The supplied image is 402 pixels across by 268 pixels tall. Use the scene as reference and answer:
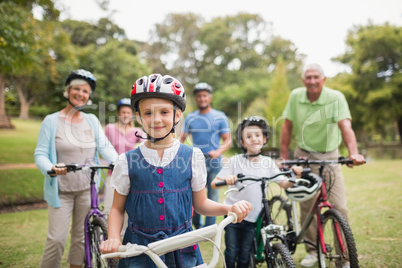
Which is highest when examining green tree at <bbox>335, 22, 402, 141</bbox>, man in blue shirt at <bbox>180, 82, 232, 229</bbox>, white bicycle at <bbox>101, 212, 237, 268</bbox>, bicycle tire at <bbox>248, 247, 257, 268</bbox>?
green tree at <bbox>335, 22, 402, 141</bbox>

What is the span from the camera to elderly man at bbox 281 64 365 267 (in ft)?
12.5

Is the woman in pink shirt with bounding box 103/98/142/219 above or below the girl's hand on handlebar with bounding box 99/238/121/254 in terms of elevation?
above

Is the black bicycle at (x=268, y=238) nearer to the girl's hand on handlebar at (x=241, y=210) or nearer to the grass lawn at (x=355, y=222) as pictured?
the grass lawn at (x=355, y=222)

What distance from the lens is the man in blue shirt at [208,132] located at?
519 cm

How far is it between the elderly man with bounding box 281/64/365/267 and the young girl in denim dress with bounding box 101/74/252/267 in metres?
2.49

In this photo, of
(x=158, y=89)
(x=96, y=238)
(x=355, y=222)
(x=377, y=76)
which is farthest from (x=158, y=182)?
(x=377, y=76)

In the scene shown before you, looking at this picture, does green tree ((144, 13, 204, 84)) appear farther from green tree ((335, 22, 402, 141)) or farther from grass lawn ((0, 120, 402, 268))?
grass lawn ((0, 120, 402, 268))

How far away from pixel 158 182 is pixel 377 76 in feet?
95.3

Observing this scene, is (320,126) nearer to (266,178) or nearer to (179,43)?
(266,178)

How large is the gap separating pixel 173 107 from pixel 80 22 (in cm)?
3366

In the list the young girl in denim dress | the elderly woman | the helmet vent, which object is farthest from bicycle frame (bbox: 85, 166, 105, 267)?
the helmet vent

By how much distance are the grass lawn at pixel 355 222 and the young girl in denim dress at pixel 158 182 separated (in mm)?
2453

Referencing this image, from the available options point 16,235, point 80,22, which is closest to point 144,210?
point 16,235

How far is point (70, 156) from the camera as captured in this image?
11.1 feet
